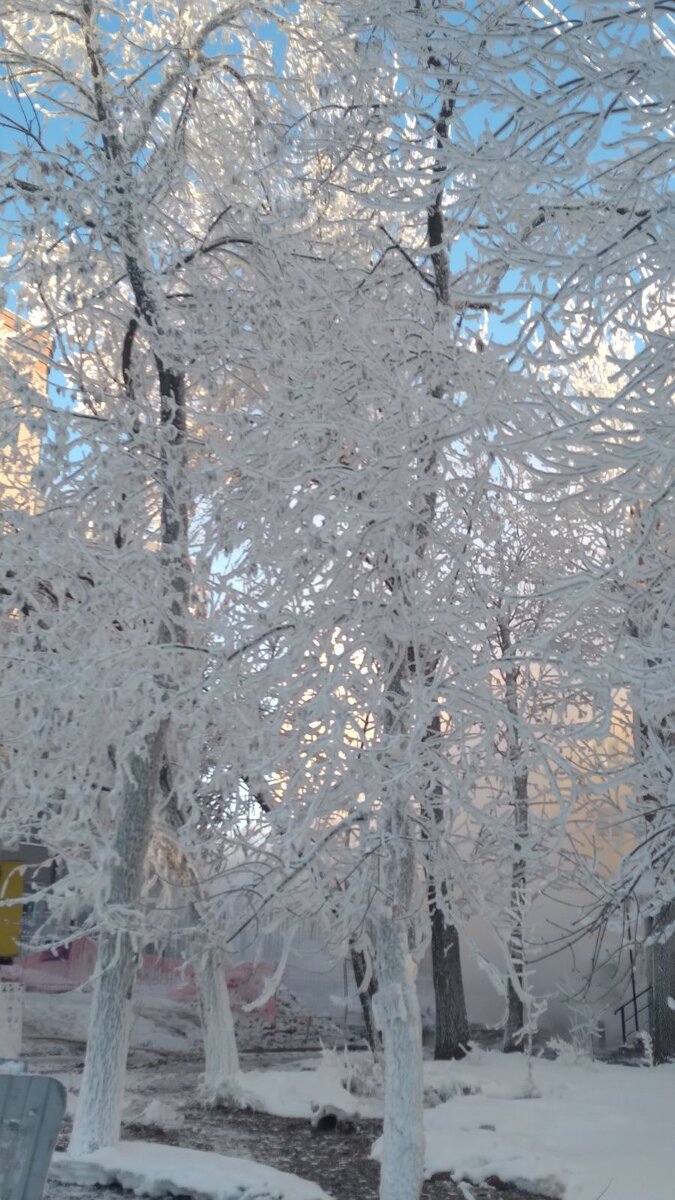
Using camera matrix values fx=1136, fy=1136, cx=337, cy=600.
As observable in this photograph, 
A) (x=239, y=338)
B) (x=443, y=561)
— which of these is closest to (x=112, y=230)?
(x=239, y=338)

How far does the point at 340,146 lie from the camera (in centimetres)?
646

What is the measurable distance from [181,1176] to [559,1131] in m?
3.34

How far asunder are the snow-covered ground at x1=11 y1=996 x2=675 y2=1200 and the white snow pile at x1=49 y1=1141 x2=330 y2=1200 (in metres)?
0.03

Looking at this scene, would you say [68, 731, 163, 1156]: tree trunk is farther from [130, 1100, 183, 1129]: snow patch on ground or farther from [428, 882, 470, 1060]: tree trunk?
[428, 882, 470, 1060]: tree trunk

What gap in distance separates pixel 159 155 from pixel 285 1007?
14.2 m

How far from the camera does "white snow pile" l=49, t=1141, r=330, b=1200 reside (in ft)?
23.3

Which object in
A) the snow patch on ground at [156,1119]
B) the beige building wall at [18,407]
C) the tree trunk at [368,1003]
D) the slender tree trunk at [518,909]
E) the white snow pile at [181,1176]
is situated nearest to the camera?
the slender tree trunk at [518,909]

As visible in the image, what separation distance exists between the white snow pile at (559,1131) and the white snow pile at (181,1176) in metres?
1.46

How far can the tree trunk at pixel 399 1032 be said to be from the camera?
254 inches

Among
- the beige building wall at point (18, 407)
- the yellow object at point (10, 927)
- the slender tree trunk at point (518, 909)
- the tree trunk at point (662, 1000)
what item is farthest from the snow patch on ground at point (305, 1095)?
the beige building wall at point (18, 407)

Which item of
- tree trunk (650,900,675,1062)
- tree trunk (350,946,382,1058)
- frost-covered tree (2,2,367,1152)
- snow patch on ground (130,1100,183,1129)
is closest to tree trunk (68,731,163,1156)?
frost-covered tree (2,2,367,1152)

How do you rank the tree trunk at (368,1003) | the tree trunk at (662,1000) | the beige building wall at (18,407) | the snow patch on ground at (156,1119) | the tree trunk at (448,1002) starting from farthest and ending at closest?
the tree trunk at (448,1002) < the tree trunk at (662,1000) < the tree trunk at (368,1003) < the snow patch on ground at (156,1119) < the beige building wall at (18,407)

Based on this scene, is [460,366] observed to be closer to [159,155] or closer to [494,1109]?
[159,155]

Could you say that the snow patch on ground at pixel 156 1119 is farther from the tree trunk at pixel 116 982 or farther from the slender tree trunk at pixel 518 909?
the slender tree trunk at pixel 518 909
